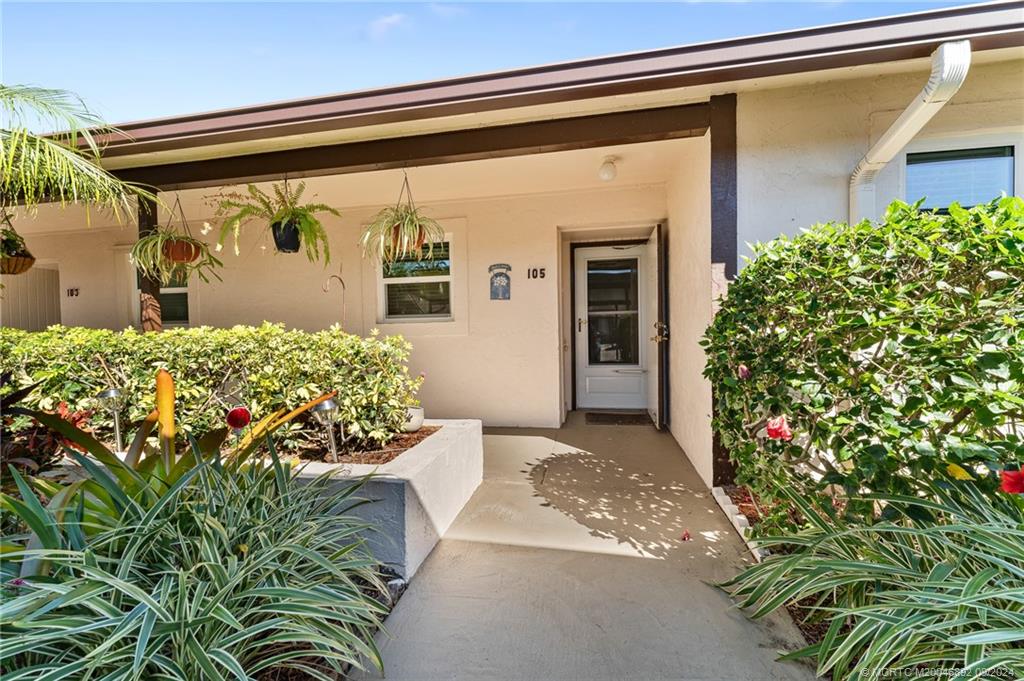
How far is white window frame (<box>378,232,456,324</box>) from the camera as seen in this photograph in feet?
16.6

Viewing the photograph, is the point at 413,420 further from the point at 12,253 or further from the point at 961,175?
the point at 12,253

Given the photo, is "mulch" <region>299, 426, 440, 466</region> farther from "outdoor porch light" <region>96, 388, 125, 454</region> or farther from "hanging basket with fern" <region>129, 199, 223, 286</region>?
"hanging basket with fern" <region>129, 199, 223, 286</region>

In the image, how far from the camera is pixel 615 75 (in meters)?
2.49

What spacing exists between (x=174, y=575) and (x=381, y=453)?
1.37 meters

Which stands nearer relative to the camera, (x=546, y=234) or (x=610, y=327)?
(x=546, y=234)

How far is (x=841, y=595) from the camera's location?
5.27 ft

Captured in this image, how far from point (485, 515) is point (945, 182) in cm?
353

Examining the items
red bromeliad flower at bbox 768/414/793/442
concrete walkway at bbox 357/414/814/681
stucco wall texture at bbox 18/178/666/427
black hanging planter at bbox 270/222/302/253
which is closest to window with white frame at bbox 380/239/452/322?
stucco wall texture at bbox 18/178/666/427

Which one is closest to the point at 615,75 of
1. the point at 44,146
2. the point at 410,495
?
the point at 410,495

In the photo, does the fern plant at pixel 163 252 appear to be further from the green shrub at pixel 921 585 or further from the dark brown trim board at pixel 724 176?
the green shrub at pixel 921 585

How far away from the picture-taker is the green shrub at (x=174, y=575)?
3.63ft

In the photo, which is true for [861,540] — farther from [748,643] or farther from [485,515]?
[485,515]

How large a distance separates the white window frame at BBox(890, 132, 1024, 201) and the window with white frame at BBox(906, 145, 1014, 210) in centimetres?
2

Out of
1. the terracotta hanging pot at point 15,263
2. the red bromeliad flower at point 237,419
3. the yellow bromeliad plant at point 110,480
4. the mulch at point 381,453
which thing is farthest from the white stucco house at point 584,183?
the yellow bromeliad plant at point 110,480
